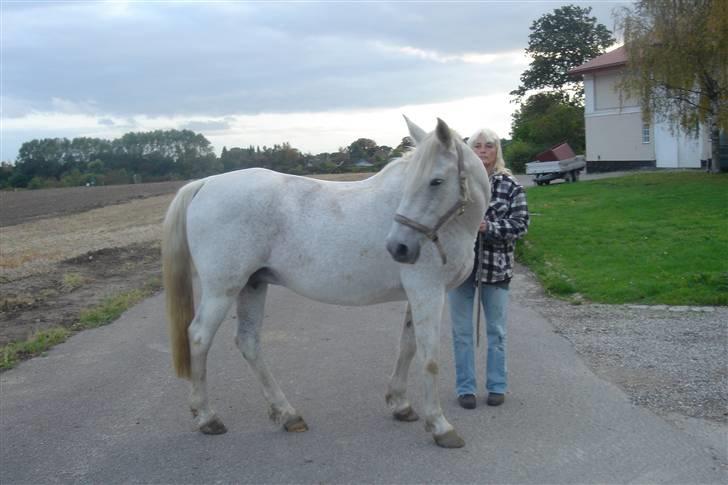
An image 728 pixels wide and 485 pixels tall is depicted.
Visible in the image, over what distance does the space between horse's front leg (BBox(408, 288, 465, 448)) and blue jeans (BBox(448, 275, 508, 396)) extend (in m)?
0.74

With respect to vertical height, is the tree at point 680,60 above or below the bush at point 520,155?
above

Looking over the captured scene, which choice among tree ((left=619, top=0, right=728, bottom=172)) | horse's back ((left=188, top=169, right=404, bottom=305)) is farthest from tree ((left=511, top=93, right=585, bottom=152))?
horse's back ((left=188, top=169, right=404, bottom=305))

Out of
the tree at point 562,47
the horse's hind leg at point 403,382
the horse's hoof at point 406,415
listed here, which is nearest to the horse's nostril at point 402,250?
the horse's hind leg at point 403,382

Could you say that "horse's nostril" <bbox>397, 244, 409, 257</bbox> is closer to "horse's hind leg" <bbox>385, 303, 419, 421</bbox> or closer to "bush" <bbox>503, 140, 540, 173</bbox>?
"horse's hind leg" <bbox>385, 303, 419, 421</bbox>

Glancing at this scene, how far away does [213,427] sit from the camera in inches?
183

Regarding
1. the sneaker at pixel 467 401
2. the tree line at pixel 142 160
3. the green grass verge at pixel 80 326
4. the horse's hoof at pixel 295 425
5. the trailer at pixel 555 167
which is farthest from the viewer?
the trailer at pixel 555 167

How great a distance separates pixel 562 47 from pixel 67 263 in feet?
178

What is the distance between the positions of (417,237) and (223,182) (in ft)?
5.13

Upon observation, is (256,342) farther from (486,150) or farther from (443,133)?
(486,150)

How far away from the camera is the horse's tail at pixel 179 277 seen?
15.9 ft

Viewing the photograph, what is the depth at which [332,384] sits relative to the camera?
18.4 ft

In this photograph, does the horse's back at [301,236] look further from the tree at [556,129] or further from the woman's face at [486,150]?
the tree at [556,129]

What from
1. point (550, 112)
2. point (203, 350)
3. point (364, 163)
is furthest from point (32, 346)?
point (550, 112)

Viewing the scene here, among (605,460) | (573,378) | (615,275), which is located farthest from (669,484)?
(615,275)
